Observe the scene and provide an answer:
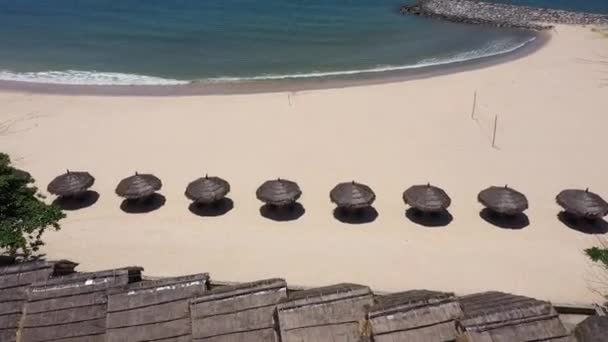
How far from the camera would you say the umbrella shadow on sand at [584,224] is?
15453 millimetres

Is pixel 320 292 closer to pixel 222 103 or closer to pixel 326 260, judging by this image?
pixel 326 260

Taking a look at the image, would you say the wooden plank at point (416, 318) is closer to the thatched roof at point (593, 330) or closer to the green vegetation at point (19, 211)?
the thatched roof at point (593, 330)

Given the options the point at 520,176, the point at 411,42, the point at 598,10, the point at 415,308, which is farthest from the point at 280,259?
the point at 598,10

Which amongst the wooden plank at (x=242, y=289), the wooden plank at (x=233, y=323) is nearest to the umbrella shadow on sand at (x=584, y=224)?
the wooden plank at (x=242, y=289)

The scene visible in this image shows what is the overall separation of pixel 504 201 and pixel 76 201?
14.9 m

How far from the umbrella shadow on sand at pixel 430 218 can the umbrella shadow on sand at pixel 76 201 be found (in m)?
11.4

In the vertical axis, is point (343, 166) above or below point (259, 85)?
below

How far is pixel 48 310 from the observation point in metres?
8.95

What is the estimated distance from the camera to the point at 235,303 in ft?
29.4

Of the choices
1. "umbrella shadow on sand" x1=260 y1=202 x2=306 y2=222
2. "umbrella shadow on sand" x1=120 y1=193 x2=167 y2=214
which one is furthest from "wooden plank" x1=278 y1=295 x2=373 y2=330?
"umbrella shadow on sand" x1=120 y1=193 x2=167 y2=214

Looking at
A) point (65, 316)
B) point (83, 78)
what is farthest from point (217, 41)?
point (65, 316)

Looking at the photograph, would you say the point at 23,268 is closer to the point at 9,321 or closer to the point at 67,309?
the point at 9,321

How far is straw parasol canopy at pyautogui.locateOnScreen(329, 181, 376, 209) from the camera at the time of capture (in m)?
15.1

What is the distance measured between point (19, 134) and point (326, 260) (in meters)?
16.3
